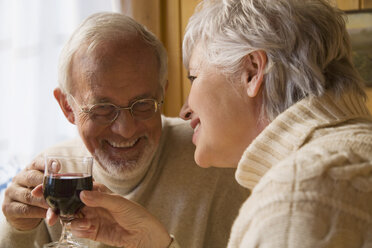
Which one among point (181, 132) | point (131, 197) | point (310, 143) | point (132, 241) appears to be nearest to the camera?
point (310, 143)

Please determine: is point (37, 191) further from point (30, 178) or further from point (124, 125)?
point (124, 125)

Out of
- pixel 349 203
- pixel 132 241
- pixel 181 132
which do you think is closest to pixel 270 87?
pixel 349 203

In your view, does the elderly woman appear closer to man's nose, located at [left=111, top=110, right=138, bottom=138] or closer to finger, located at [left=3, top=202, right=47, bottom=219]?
finger, located at [left=3, top=202, right=47, bottom=219]

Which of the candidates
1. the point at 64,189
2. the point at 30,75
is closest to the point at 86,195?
the point at 64,189

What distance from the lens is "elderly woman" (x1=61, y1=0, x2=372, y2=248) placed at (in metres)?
0.95

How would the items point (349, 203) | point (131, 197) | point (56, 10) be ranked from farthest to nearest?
1. point (56, 10)
2. point (131, 197)
3. point (349, 203)

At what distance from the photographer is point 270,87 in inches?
52.7

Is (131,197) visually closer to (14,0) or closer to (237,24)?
(237,24)

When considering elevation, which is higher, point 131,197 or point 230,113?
point 230,113

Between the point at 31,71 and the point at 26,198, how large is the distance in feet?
4.27

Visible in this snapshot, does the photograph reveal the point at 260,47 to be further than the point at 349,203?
Yes

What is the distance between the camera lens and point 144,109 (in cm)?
194

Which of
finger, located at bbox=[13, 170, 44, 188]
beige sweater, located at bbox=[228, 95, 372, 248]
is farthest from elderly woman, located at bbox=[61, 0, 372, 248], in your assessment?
finger, located at bbox=[13, 170, 44, 188]

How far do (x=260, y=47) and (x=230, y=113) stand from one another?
0.21m
